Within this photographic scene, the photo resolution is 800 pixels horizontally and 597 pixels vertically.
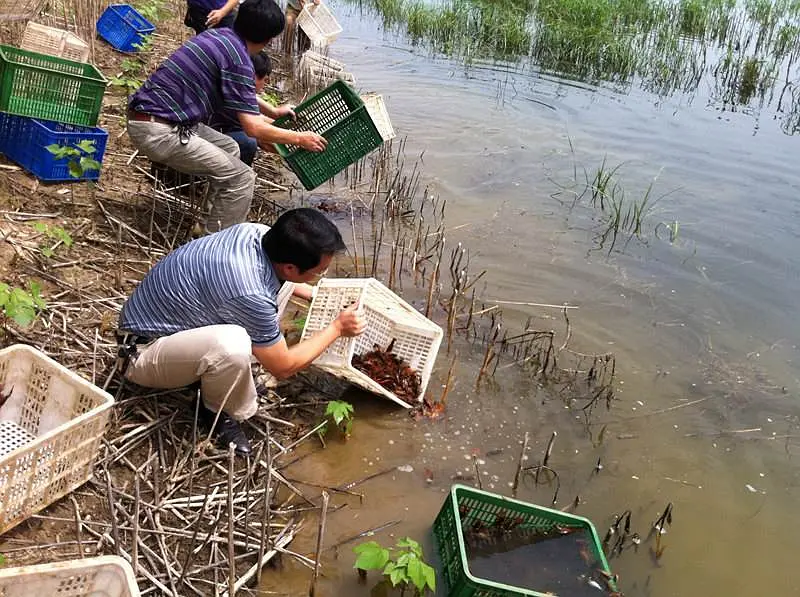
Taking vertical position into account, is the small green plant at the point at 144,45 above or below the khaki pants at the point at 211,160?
above

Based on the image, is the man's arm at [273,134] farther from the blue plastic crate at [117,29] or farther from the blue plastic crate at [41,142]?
the blue plastic crate at [117,29]

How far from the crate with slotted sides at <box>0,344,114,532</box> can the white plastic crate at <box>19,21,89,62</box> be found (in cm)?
394

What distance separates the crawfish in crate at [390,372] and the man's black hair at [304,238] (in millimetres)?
1128

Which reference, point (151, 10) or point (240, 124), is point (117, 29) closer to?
point (151, 10)

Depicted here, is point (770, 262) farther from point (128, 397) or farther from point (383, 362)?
point (128, 397)

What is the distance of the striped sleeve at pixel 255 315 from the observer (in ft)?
10.1

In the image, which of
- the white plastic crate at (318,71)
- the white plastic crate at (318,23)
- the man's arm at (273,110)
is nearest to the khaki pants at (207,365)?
the man's arm at (273,110)

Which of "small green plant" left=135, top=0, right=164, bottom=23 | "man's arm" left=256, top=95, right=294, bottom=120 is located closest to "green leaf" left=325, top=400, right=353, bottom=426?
"man's arm" left=256, top=95, right=294, bottom=120

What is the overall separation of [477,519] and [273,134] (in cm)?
273

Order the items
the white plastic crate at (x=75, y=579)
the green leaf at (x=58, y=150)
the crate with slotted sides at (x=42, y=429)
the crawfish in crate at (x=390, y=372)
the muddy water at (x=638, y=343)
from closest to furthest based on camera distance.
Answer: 1. the white plastic crate at (x=75, y=579)
2. the crate with slotted sides at (x=42, y=429)
3. the muddy water at (x=638, y=343)
4. the crawfish in crate at (x=390, y=372)
5. the green leaf at (x=58, y=150)

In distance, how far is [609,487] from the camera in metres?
3.77

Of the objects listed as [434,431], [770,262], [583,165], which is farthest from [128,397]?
[583,165]

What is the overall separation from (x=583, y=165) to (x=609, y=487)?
517 cm

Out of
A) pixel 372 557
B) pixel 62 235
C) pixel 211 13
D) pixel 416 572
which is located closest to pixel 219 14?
pixel 211 13
